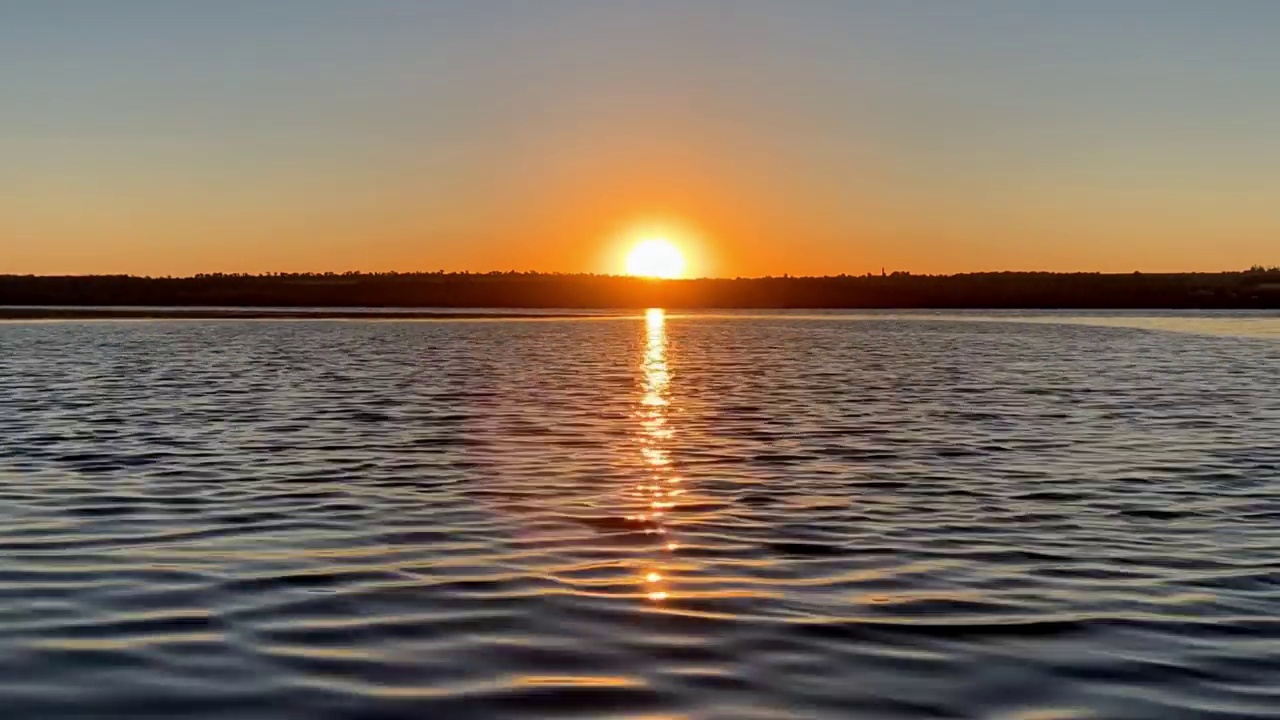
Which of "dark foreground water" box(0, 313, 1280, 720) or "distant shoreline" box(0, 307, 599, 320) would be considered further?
"distant shoreline" box(0, 307, 599, 320)

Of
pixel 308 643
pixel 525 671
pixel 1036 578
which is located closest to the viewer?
pixel 525 671

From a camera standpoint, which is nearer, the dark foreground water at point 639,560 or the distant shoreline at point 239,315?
the dark foreground water at point 639,560

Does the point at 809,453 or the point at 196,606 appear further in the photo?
the point at 809,453

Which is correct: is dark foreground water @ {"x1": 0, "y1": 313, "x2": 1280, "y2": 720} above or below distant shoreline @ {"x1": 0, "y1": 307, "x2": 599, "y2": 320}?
below

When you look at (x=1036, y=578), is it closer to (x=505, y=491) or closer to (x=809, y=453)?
(x=505, y=491)

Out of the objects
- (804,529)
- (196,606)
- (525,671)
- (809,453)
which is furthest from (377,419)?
(525,671)

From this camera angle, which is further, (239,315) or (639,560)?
(239,315)

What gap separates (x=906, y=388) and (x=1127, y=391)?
210 inches

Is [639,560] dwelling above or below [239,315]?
below

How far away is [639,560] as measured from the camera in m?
12.8

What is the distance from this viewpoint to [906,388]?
36.1 meters

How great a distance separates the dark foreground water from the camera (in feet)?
28.7

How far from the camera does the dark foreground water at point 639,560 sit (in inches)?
344

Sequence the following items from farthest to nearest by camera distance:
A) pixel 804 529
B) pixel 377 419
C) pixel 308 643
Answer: pixel 377 419, pixel 804 529, pixel 308 643
